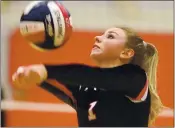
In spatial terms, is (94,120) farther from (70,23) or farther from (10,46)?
(10,46)

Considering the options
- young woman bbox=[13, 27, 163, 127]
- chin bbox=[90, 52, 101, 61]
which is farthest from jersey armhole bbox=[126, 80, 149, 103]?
chin bbox=[90, 52, 101, 61]

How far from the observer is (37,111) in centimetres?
154

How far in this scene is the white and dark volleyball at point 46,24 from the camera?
96cm

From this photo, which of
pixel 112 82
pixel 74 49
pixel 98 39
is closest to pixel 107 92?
pixel 112 82

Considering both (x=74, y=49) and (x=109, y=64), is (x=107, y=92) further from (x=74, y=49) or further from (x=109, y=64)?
(x=74, y=49)

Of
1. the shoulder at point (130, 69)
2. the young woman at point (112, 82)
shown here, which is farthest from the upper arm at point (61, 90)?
the shoulder at point (130, 69)

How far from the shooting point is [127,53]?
1.00 metres

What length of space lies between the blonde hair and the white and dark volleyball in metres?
0.14

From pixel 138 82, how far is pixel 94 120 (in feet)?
0.43

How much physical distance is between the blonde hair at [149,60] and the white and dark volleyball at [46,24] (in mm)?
142

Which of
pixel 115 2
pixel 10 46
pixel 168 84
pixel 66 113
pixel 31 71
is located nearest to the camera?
pixel 31 71

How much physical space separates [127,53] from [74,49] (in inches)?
9.7

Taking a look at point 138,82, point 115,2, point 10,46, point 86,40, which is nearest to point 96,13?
point 115,2

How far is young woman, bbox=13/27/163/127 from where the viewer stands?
98cm
